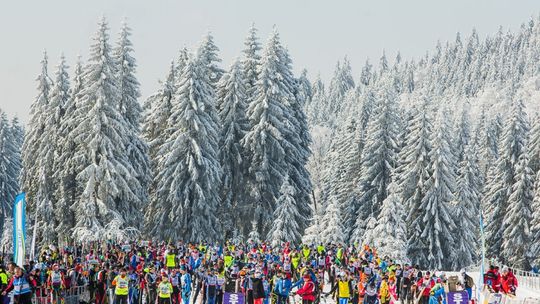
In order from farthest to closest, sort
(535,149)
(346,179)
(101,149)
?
(346,179)
(535,149)
(101,149)

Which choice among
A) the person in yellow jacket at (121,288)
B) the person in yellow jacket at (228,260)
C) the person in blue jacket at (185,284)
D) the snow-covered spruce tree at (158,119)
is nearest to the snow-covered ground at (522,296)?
the person in yellow jacket at (228,260)

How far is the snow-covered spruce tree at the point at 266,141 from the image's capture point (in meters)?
48.4

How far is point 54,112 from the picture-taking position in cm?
4747

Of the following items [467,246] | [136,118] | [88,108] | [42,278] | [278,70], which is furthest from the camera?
[467,246]

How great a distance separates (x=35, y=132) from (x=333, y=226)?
21532 mm

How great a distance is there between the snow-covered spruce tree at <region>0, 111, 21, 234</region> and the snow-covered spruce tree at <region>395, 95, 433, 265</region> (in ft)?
105

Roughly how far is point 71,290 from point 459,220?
3668 cm

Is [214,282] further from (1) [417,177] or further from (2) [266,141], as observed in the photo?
(1) [417,177]

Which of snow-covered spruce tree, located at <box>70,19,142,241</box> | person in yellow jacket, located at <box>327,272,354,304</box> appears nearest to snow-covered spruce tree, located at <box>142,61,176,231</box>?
snow-covered spruce tree, located at <box>70,19,142,241</box>

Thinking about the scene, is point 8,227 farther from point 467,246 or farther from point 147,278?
point 147,278

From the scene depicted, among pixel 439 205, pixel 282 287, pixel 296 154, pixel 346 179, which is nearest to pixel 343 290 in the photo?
pixel 282 287

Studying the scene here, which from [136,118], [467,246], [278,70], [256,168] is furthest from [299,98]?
[467,246]

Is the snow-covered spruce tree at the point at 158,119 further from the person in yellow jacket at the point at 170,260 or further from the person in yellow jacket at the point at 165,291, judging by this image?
the person in yellow jacket at the point at 165,291

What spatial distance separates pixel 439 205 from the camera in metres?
52.8
